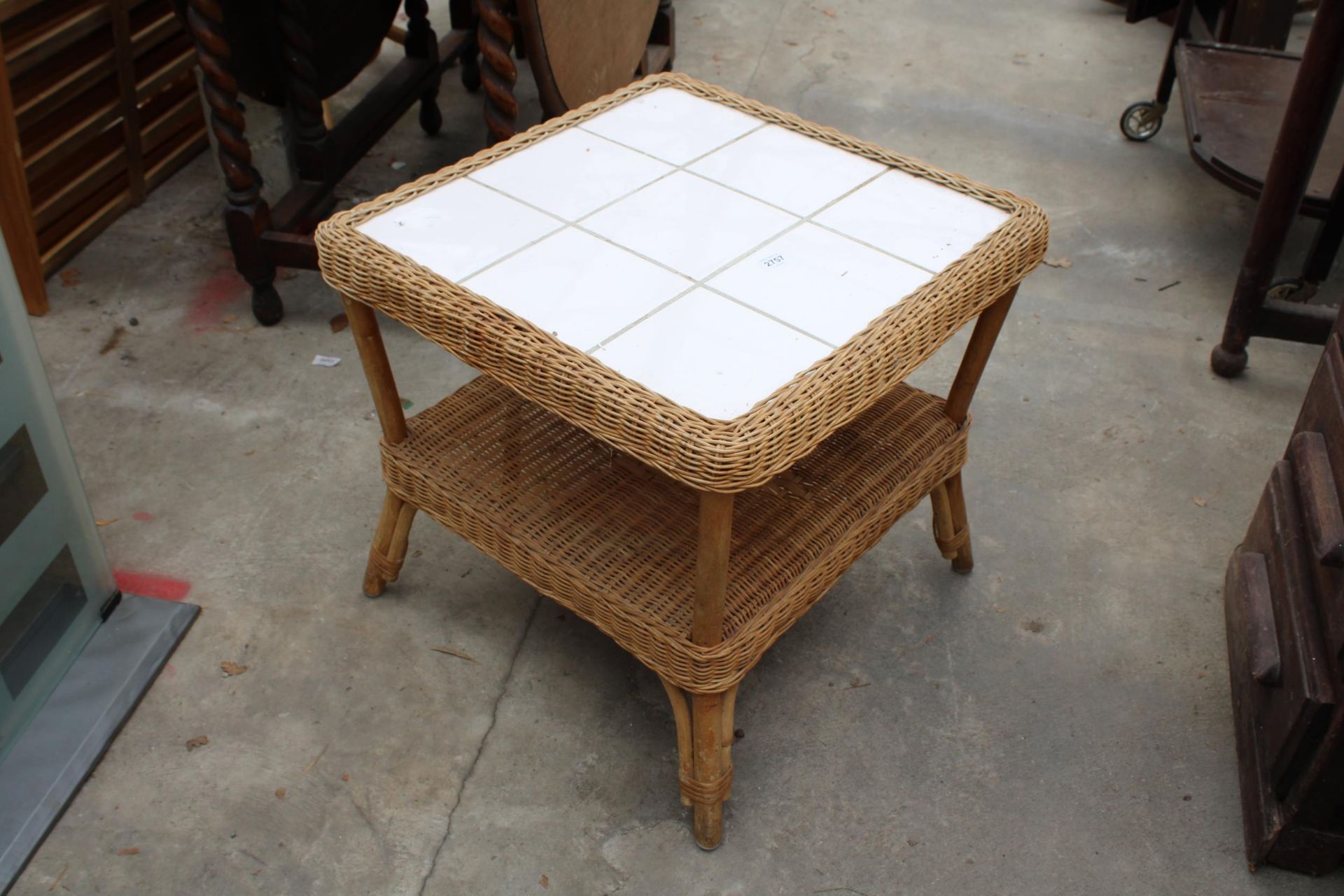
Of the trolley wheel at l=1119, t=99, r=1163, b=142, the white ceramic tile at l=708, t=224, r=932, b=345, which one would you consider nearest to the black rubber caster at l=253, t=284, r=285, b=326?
the white ceramic tile at l=708, t=224, r=932, b=345

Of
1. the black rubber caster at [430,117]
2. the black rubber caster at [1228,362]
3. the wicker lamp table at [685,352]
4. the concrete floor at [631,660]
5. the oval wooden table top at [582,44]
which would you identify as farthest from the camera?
the black rubber caster at [430,117]

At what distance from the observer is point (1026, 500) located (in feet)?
8.16

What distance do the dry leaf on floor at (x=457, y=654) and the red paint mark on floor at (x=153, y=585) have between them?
52 cm

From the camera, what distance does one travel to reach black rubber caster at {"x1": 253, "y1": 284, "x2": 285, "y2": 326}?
2.91 meters

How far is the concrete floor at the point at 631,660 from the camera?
181cm

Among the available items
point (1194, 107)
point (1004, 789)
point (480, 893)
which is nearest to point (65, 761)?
point (480, 893)

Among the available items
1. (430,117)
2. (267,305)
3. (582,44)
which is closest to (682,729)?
(267,305)

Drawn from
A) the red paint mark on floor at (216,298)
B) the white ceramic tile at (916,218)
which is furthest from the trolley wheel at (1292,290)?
the red paint mark on floor at (216,298)

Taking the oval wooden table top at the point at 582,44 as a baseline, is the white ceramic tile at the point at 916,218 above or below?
above

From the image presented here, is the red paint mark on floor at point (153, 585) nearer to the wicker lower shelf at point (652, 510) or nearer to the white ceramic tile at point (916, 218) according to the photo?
the wicker lower shelf at point (652, 510)

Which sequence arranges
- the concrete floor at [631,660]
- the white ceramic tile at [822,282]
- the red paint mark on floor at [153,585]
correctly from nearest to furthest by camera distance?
1. the white ceramic tile at [822,282]
2. the concrete floor at [631,660]
3. the red paint mark on floor at [153,585]

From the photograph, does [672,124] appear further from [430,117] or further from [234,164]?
[430,117]

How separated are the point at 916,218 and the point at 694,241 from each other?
37 cm

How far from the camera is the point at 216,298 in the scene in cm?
303
